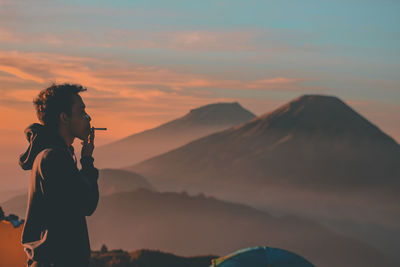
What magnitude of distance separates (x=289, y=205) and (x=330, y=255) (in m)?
67.7

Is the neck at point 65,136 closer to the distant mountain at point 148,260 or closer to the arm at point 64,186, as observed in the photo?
the arm at point 64,186

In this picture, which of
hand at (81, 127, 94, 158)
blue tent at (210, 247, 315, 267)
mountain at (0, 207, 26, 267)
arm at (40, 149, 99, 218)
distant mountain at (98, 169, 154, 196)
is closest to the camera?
arm at (40, 149, 99, 218)

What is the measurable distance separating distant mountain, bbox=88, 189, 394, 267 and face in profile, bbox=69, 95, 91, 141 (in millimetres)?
113041

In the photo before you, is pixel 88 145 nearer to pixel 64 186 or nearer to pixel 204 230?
pixel 64 186

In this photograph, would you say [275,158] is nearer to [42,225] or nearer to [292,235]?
[292,235]

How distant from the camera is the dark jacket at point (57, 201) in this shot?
3.90 meters

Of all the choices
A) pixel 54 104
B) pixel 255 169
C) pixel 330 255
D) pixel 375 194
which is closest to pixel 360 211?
pixel 375 194

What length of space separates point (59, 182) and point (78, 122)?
0.47 metres

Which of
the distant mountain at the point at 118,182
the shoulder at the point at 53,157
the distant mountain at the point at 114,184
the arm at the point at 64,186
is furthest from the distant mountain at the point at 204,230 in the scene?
the shoulder at the point at 53,157

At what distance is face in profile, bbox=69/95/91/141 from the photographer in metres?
4.16

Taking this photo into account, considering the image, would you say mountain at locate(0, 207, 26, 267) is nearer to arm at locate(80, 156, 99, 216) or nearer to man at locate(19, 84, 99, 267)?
man at locate(19, 84, 99, 267)

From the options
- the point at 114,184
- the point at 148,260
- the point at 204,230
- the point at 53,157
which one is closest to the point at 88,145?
the point at 53,157

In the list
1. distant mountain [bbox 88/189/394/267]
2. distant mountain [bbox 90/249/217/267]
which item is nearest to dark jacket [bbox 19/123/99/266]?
distant mountain [bbox 90/249/217/267]

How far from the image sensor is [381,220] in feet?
570
